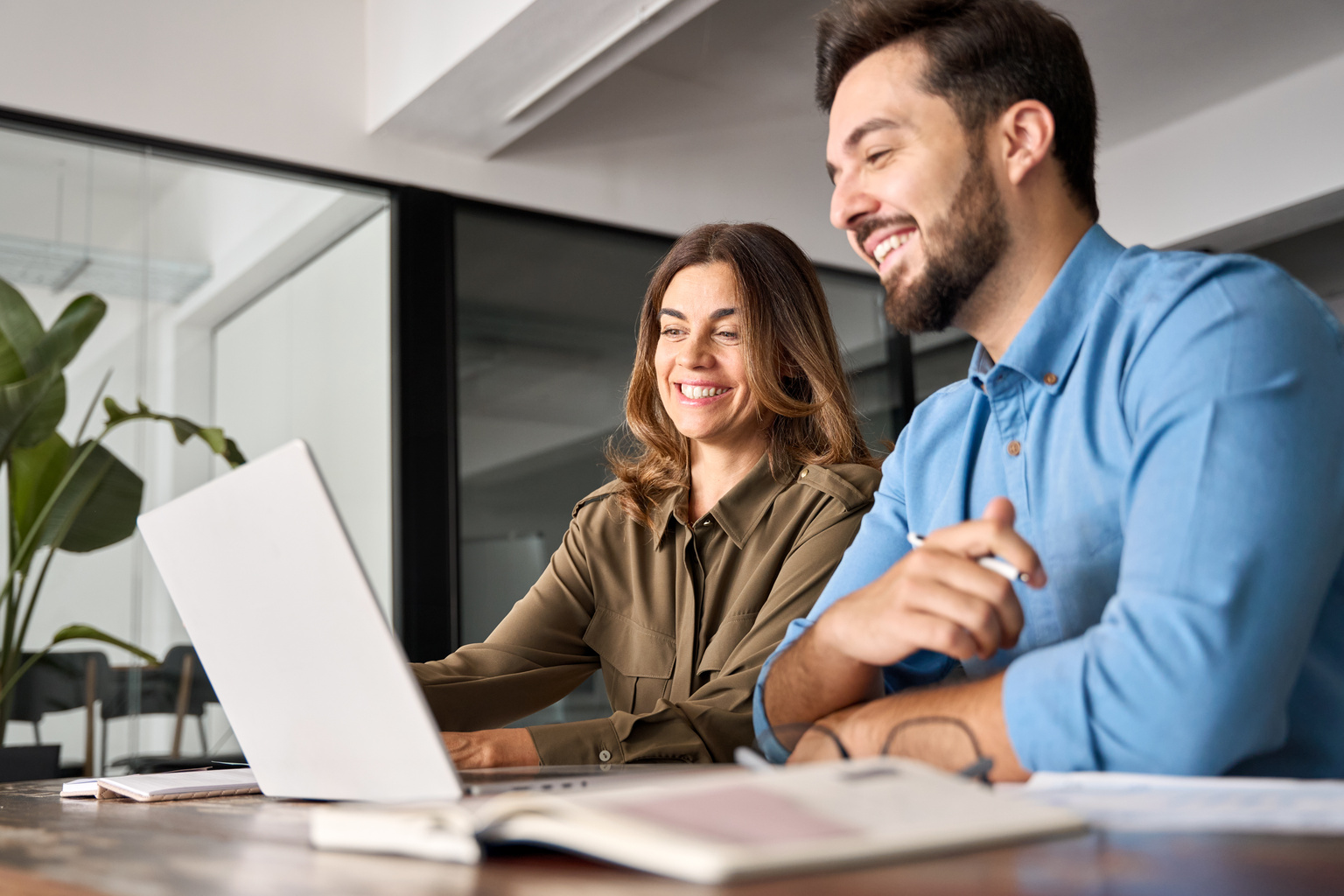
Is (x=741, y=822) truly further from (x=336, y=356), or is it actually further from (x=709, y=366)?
(x=336, y=356)

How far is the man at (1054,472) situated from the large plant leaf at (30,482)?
8.25ft

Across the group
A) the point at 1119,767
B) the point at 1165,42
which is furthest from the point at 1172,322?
the point at 1165,42

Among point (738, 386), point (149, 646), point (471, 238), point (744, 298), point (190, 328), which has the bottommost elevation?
point (149, 646)

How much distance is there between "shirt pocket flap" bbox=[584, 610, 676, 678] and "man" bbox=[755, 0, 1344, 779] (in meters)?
0.53

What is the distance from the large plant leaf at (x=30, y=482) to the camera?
9.76 feet

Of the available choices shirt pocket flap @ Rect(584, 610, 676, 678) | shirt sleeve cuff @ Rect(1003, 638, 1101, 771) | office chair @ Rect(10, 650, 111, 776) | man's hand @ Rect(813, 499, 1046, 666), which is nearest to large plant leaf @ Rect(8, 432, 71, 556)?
office chair @ Rect(10, 650, 111, 776)

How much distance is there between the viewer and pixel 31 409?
2801mm

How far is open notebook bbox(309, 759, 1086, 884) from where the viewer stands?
439 millimetres

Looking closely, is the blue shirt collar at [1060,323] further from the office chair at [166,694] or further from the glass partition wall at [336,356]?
the office chair at [166,694]

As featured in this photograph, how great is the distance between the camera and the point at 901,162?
1186 millimetres

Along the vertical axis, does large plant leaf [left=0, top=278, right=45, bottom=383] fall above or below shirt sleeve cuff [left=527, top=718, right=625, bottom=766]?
above

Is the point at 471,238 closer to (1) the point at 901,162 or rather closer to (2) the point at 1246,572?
(1) the point at 901,162

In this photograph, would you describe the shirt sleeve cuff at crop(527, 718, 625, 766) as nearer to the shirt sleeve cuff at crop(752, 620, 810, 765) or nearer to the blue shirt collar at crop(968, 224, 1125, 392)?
the shirt sleeve cuff at crop(752, 620, 810, 765)

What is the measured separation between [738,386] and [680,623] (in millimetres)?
438
